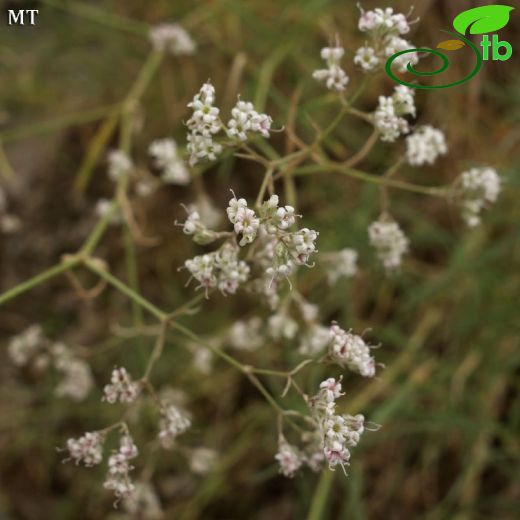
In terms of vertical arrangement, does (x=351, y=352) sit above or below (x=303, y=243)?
below

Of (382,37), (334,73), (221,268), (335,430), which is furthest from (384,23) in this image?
(335,430)

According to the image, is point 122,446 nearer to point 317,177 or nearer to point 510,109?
point 317,177

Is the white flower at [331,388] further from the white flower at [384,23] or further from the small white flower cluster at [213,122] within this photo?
the white flower at [384,23]

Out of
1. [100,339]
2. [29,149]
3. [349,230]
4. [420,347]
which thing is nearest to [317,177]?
[349,230]

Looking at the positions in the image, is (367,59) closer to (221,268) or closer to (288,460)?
(221,268)

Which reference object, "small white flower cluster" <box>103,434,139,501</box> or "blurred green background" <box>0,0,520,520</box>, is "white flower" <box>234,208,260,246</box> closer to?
"small white flower cluster" <box>103,434,139,501</box>

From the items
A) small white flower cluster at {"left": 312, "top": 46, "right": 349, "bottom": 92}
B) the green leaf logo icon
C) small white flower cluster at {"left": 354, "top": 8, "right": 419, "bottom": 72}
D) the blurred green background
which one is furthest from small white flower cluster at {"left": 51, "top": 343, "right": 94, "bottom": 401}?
the green leaf logo icon
